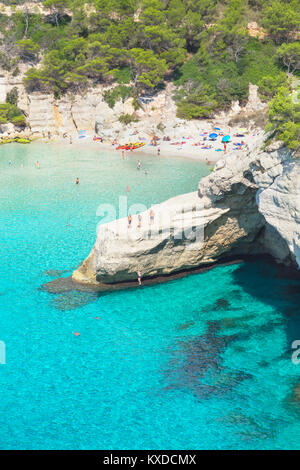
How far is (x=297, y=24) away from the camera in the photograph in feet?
230

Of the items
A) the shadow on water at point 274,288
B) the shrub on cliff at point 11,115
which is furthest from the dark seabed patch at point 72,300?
the shrub on cliff at point 11,115

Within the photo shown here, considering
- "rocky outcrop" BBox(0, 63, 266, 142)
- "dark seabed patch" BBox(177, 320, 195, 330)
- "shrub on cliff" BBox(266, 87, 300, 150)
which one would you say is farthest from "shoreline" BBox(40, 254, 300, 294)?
"rocky outcrop" BBox(0, 63, 266, 142)

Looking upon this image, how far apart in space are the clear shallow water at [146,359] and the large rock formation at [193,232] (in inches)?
47.5

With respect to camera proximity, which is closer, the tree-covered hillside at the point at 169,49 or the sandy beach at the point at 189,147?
the sandy beach at the point at 189,147

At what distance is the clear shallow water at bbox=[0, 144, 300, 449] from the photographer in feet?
51.0

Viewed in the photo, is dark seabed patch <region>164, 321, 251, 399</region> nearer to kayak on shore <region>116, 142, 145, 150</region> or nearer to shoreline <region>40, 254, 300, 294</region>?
shoreline <region>40, 254, 300, 294</region>

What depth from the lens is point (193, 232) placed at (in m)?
24.4

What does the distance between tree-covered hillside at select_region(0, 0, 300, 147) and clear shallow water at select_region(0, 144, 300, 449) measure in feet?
154

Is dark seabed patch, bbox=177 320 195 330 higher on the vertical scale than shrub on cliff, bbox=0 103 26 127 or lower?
Answer: lower

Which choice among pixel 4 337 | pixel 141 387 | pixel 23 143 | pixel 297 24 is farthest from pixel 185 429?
pixel 297 24

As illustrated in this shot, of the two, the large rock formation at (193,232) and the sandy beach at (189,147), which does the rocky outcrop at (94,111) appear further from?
the large rock formation at (193,232)

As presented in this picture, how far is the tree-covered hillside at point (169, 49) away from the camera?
231 ft

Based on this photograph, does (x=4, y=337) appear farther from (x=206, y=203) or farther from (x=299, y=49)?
(x=299, y=49)
